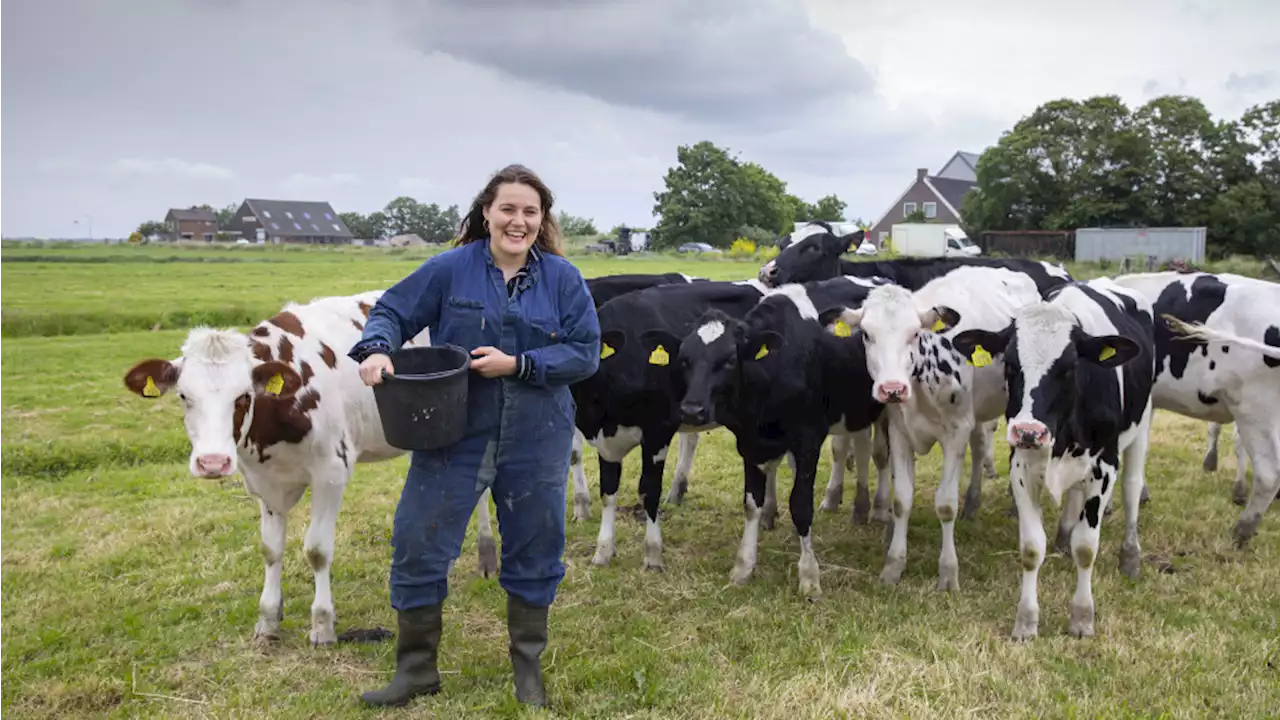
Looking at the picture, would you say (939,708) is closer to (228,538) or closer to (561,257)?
(561,257)

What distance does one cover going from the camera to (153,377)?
4500 mm

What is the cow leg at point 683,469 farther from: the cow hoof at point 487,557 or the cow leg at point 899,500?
the cow leg at point 899,500

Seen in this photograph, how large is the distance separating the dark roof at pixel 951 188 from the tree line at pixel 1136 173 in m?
20.7

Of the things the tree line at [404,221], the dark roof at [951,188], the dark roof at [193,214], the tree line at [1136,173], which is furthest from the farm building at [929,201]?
the dark roof at [193,214]

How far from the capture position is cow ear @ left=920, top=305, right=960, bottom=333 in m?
5.95

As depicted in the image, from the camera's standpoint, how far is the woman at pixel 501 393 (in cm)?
398

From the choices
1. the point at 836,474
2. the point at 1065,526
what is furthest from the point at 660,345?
the point at 1065,526

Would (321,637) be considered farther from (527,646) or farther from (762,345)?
(762,345)

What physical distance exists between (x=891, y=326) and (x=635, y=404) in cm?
190

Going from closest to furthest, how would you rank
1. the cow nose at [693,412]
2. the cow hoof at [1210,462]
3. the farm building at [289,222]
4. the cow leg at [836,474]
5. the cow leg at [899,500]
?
the cow nose at [693,412]
the cow leg at [899,500]
the cow leg at [836,474]
the cow hoof at [1210,462]
the farm building at [289,222]

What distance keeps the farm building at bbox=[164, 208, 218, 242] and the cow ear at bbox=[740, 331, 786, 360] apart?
336 ft

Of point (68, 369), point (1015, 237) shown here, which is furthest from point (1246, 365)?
point (1015, 237)

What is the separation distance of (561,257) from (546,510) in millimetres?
1242

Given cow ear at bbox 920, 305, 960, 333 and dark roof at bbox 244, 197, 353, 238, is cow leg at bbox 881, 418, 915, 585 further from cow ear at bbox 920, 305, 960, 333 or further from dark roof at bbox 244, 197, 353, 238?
dark roof at bbox 244, 197, 353, 238
